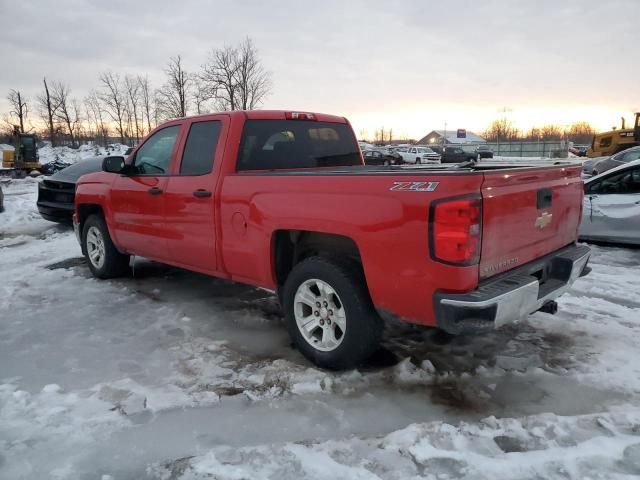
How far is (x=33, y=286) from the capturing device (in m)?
5.84

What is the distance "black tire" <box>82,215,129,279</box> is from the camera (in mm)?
5973

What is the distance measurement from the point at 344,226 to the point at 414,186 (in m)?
0.57

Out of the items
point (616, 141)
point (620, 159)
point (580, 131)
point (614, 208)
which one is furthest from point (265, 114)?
point (580, 131)

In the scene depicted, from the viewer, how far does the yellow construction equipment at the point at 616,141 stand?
2495 centimetres

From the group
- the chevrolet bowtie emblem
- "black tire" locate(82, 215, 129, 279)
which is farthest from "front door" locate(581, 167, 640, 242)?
"black tire" locate(82, 215, 129, 279)

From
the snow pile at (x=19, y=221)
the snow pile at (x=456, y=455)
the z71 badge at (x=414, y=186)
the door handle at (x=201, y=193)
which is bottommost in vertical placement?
the snow pile at (x=456, y=455)

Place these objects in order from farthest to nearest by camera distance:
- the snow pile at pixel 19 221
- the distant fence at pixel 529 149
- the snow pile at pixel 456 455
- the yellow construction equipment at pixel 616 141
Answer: the distant fence at pixel 529 149 → the yellow construction equipment at pixel 616 141 → the snow pile at pixel 19 221 → the snow pile at pixel 456 455

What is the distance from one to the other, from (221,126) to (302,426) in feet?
8.74

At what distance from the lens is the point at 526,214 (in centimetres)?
316

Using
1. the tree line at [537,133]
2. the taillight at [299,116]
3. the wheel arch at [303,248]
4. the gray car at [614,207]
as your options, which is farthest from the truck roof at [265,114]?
the tree line at [537,133]

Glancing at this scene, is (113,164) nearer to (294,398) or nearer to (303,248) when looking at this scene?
(303,248)

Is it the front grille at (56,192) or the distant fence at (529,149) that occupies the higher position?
the distant fence at (529,149)

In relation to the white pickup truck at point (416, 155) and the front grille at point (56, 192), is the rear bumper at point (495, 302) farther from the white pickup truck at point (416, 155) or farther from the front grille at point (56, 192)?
the white pickup truck at point (416, 155)

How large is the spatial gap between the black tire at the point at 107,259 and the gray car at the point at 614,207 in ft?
21.5
